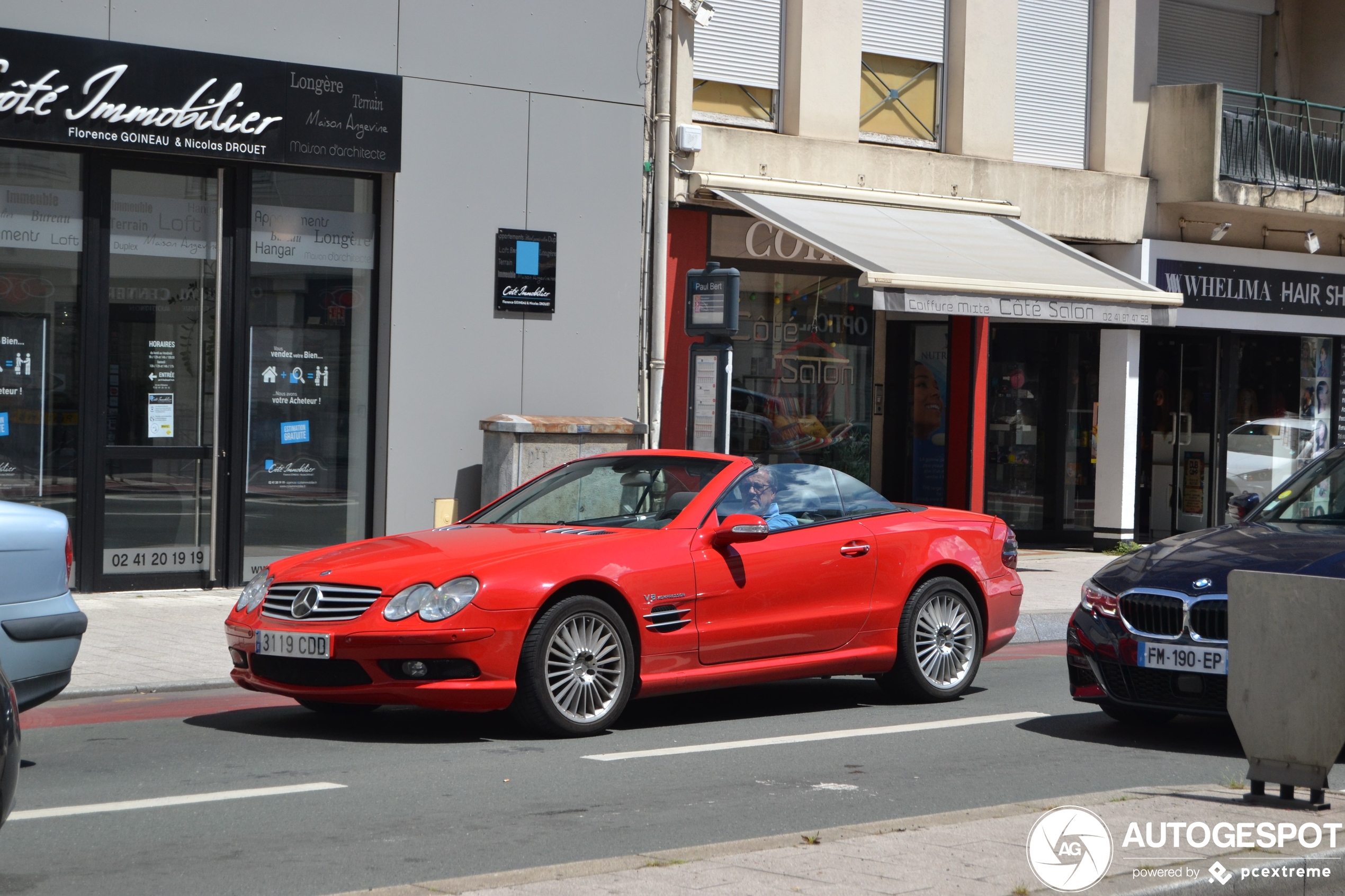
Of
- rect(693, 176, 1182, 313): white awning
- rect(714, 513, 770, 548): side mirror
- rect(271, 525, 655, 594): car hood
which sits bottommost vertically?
rect(271, 525, 655, 594): car hood

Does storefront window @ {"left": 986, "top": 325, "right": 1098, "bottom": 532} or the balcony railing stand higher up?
the balcony railing

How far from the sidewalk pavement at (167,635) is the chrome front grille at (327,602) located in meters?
2.02

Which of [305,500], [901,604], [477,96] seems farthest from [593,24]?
[901,604]

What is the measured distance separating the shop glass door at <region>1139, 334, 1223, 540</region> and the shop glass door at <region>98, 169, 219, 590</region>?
40.8ft

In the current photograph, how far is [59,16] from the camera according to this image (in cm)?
1249

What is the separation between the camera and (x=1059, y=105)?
1914 cm

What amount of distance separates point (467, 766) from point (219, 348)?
7.38 m

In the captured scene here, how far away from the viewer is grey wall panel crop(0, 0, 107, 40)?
12312mm

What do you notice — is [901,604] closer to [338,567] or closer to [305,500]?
[338,567]

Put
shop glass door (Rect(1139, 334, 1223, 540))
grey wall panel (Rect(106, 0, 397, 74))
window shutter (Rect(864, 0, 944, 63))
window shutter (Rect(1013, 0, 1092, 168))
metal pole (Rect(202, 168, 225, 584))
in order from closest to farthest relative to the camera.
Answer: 1. grey wall panel (Rect(106, 0, 397, 74))
2. metal pole (Rect(202, 168, 225, 584))
3. window shutter (Rect(864, 0, 944, 63))
4. window shutter (Rect(1013, 0, 1092, 168))
5. shop glass door (Rect(1139, 334, 1223, 540))

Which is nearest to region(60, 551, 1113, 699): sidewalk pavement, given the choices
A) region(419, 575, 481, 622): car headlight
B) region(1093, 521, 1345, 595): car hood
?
region(419, 575, 481, 622): car headlight

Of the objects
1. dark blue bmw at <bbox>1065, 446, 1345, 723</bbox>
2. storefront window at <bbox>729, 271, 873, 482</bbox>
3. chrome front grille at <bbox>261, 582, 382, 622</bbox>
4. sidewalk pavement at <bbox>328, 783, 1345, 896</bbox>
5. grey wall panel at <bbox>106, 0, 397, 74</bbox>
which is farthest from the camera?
storefront window at <bbox>729, 271, 873, 482</bbox>

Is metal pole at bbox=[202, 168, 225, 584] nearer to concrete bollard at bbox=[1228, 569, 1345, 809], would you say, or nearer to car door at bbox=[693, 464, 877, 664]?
car door at bbox=[693, 464, 877, 664]

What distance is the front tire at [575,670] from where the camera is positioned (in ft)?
24.7
